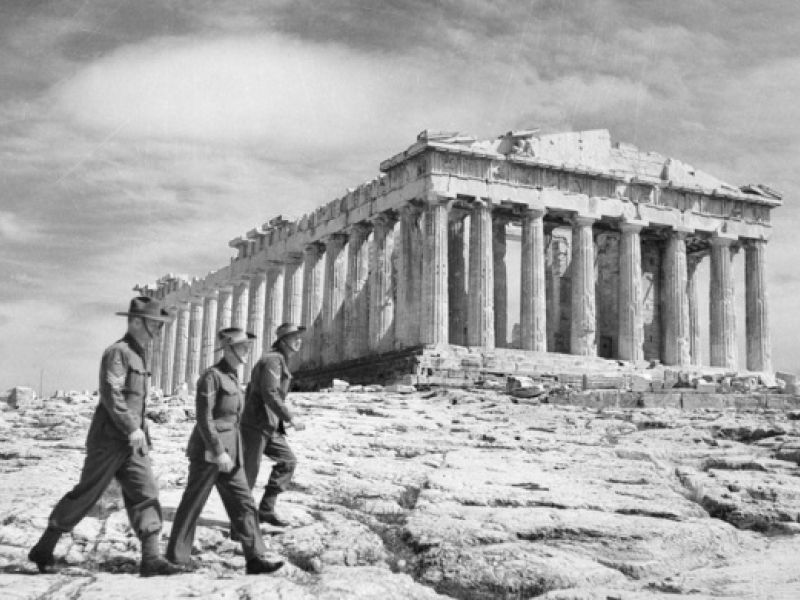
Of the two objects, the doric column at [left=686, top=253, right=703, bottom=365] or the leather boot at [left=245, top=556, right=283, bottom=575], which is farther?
the doric column at [left=686, top=253, right=703, bottom=365]

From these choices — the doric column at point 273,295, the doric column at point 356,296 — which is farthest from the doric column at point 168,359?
the doric column at point 356,296

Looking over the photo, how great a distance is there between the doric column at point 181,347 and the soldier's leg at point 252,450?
158ft

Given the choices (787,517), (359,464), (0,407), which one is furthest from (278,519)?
(0,407)

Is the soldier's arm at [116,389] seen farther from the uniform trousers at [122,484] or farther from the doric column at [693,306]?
the doric column at [693,306]

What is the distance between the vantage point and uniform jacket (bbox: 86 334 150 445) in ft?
27.9

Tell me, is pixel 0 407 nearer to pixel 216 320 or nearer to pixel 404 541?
pixel 404 541

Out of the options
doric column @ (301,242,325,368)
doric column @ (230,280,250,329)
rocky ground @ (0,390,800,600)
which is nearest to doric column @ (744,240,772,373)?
doric column @ (301,242,325,368)

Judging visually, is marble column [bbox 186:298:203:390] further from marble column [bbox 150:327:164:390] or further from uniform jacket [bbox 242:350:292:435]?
uniform jacket [bbox 242:350:292:435]

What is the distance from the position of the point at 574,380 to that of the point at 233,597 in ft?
88.5

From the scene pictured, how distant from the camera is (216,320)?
5678cm

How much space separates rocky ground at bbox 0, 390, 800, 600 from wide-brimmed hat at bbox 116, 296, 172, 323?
6.57 feet

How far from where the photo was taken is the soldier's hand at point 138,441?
27.7 ft

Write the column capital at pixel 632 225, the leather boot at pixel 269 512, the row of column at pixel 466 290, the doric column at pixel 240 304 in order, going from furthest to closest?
the doric column at pixel 240 304 < the column capital at pixel 632 225 < the row of column at pixel 466 290 < the leather boot at pixel 269 512

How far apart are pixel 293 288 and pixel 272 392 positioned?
38.3 metres
